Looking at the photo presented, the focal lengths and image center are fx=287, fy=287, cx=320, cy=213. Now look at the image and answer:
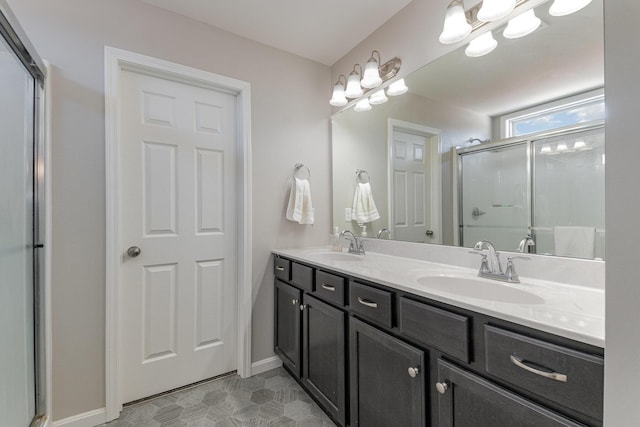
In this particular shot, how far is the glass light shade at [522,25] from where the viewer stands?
4.07ft

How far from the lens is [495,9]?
1252 mm

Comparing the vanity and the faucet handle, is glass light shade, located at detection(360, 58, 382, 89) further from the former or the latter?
the faucet handle

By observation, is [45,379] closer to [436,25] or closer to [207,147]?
[207,147]

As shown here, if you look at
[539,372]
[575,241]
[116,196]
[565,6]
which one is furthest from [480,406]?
[116,196]

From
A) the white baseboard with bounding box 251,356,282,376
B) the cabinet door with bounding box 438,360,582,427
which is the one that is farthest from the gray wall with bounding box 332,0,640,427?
the white baseboard with bounding box 251,356,282,376

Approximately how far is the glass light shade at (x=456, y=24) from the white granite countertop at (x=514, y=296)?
45.1 inches

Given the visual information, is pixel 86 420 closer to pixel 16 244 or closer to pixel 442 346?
pixel 16 244

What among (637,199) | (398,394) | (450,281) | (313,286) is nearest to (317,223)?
(313,286)

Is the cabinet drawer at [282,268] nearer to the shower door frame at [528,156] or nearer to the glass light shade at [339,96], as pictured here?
the shower door frame at [528,156]

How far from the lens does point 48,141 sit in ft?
4.86

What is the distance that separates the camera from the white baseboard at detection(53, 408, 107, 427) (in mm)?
1528

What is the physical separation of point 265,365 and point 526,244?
186 cm

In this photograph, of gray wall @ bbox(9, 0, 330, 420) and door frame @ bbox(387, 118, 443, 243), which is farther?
door frame @ bbox(387, 118, 443, 243)

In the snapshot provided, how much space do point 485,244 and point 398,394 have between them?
0.78 metres
